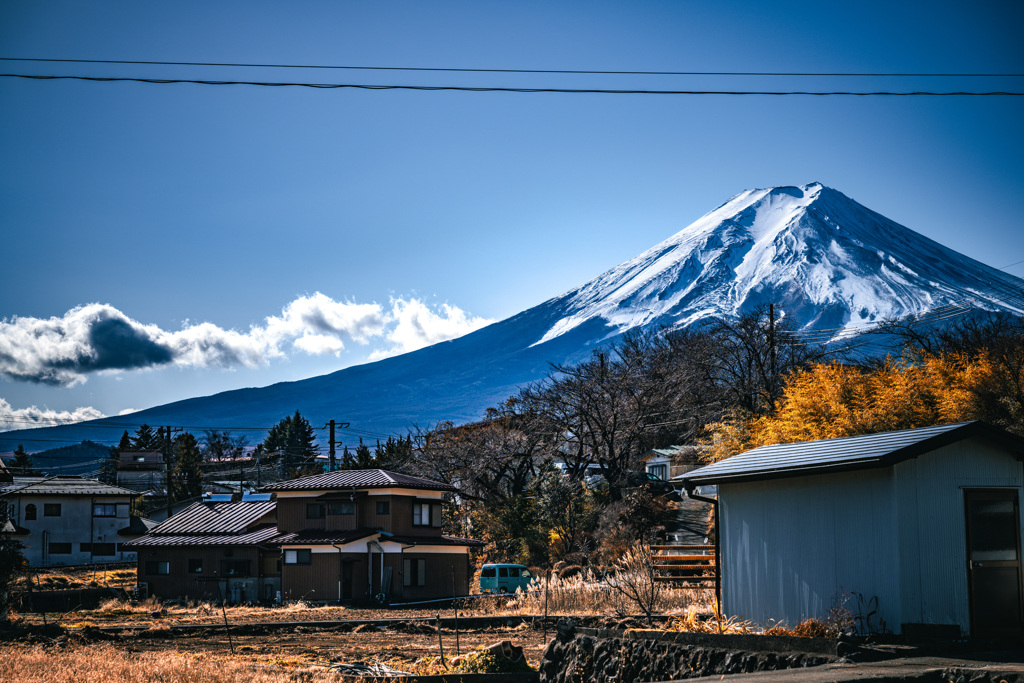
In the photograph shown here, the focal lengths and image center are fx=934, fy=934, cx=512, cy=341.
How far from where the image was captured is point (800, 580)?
13.9 m

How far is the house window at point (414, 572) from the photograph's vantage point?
3762 centimetres

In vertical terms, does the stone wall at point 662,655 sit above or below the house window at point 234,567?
above

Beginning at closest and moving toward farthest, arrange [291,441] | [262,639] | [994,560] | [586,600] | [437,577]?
[994,560], [262,639], [586,600], [437,577], [291,441]

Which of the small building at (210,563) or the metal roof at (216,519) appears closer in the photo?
the small building at (210,563)

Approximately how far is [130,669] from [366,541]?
78.5 feet

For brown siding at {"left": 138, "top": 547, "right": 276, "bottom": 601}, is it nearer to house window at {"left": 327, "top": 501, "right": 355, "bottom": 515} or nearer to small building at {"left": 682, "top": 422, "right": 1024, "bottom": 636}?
house window at {"left": 327, "top": 501, "right": 355, "bottom": 515}

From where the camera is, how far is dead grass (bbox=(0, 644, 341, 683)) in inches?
504

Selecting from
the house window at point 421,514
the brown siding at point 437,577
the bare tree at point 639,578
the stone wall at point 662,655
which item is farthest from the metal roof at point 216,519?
the stone wall at point 662,655

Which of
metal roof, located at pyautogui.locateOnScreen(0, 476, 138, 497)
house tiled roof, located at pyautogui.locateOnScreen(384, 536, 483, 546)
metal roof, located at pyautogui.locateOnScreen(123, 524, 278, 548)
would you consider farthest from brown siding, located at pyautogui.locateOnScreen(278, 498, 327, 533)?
metal roof, located at pyautogui.locateOnScreen(0, 476, 138, 497)

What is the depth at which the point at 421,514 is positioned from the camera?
39.5 metres

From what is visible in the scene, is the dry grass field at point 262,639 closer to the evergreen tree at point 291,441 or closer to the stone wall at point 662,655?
the stone wall at point 662,655

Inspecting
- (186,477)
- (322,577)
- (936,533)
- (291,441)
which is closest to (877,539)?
(936,533)

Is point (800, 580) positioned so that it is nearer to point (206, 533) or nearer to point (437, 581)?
point (437, 581)

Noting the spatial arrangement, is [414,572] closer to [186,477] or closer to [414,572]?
[414,572]
